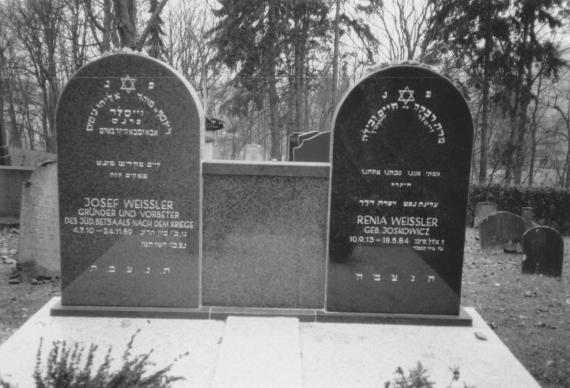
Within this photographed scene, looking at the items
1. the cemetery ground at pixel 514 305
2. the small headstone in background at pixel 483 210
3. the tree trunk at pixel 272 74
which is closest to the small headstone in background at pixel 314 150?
the cemetery ground at pixel 514 305

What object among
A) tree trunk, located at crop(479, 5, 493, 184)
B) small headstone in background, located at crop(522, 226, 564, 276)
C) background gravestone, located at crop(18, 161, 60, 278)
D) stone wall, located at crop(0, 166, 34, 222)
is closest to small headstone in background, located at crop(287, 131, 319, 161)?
small headstone in background, located at crop(522, 226, 564, 276)

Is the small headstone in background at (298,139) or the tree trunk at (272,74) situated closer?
the small headstone in background at (298,139)

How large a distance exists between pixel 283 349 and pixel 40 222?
4166mm

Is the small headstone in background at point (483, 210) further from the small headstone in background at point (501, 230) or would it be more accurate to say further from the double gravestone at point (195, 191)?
the double gravestone at point (195, 191)

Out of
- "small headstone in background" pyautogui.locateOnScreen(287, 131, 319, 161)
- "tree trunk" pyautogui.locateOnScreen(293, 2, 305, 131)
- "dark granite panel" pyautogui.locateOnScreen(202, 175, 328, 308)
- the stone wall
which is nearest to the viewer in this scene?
"dark granite panel" pyautogui.locateOnScreen(202, 175, 328, 308)

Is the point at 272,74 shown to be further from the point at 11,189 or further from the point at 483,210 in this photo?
the point at 11,189

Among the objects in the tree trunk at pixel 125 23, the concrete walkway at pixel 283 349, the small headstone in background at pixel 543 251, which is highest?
the tree trunk at pixel 125 23

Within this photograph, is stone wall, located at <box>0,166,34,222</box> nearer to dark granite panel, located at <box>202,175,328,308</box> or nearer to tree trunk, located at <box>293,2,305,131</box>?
dark granite panel, located at <box>202,175,328,308</box>

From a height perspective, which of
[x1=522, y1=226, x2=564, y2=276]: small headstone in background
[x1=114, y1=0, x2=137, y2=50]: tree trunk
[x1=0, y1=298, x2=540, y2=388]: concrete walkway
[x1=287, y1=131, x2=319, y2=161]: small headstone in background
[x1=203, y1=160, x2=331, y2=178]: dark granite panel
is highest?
[x1=114, y1=0, x2=137, y2=50]: tree trunk

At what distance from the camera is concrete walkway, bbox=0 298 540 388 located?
335 cm

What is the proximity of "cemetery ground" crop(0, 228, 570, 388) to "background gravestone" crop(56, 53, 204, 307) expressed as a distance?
4.37 feet

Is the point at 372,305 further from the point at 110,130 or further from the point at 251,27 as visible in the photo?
the point at 251,27

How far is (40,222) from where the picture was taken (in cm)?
614

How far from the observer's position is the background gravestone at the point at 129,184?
428cm
